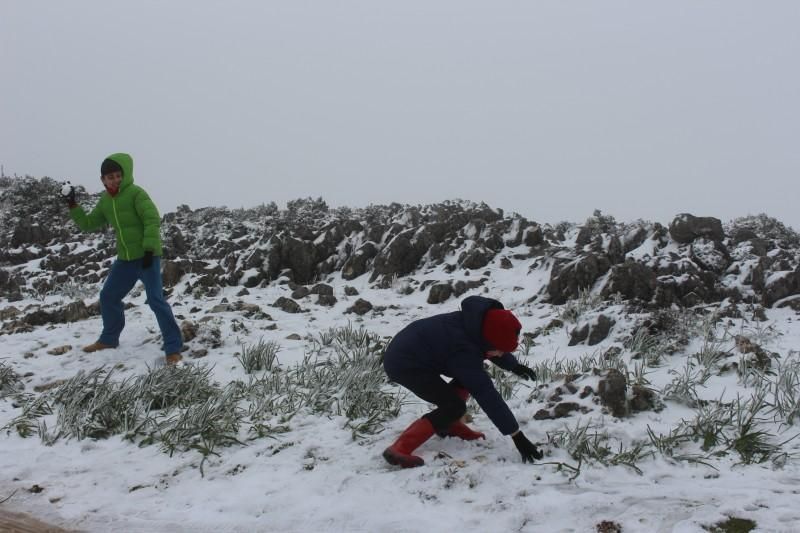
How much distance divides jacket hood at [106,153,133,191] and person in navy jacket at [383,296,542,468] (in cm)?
353

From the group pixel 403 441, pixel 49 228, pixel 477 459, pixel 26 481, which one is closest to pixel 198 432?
pixel 26 481

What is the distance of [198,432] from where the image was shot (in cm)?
338

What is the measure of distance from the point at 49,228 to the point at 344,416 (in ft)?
48.2

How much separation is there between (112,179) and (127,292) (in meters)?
1.15

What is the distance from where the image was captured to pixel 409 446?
3.09m

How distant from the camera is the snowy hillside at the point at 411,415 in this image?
8.53 feet

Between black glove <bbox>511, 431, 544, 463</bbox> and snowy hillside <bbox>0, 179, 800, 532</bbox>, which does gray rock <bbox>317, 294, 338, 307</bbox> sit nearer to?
snowy hillside <bbox>0, 179, 800, 532</bbox>

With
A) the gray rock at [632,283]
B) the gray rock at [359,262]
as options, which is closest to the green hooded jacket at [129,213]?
the gray rock at [632,283]

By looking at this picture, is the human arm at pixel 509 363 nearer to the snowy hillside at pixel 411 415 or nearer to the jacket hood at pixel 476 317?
the jacket hood at pixel 476 317

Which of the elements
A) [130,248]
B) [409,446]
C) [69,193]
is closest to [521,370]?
[409,446]

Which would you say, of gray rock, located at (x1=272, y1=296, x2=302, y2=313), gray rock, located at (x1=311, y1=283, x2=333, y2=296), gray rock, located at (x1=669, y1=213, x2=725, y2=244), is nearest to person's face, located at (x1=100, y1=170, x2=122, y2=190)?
gray rock, located at (x1=272, y1=296, x2=302, y2=313)

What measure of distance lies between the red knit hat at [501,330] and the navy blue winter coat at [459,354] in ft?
0.18

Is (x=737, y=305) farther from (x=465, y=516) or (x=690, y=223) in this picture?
(x=465, y=516)

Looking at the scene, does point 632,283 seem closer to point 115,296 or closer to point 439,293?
point 439,293
